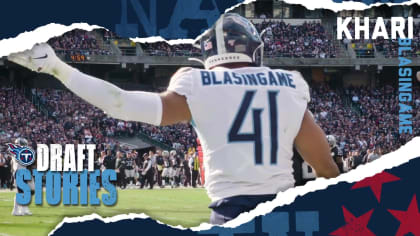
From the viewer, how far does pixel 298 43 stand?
19.6 metres

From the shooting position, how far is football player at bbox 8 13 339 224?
1654 millimetres

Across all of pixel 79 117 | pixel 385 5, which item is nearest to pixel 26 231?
pixel 385 5

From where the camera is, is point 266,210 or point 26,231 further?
point 26,231

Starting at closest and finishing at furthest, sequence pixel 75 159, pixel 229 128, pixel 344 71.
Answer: pixel 229 128 < pixel 75 159 < pixel 344 71

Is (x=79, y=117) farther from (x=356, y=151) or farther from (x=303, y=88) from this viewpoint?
(x=303, y=88)

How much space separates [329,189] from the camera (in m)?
1.89

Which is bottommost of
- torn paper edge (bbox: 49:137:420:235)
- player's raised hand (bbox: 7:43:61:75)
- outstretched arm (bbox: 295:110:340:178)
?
torn paper edge (bbox: 49:137:420:235)

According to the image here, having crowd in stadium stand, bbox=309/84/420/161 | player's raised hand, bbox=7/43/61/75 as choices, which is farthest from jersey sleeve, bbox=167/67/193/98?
crowd in stadium stand, bbox=309/84/420/161

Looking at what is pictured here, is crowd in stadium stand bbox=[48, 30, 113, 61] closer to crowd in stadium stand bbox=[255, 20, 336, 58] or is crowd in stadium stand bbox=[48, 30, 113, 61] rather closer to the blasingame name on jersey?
crowd in stadium stand bbox=[255, 20, 336, 58]

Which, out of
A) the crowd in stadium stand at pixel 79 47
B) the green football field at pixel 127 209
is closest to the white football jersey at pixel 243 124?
the green football field at pixel 127 209

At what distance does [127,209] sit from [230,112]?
A: 7.41 metres

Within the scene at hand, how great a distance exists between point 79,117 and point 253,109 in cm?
1797

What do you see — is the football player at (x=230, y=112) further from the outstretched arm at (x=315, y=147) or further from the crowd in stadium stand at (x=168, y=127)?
the crowd in stadium stand at (x=168, y=127)

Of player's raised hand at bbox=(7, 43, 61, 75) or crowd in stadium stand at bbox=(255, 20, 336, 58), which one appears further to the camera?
crowd in stadium stand at bbox=(255, 20, 336, 58)
